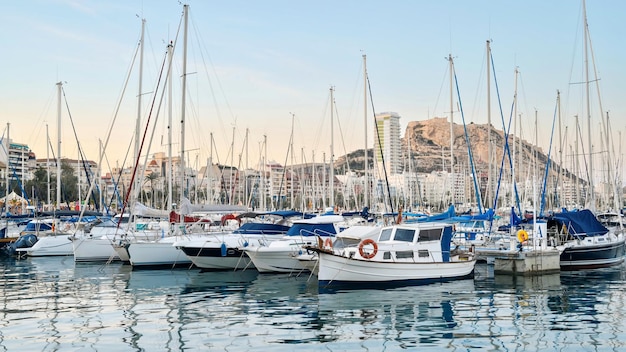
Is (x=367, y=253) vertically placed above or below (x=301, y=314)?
above

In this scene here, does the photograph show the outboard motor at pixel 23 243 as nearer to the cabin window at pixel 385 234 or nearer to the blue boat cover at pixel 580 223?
the cabin window at pixel 385 234

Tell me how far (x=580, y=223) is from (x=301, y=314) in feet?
67.3

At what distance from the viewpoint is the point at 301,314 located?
2073 cm

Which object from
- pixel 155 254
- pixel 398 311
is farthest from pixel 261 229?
pixel 398 311

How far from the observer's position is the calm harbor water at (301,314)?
1656 centimetres

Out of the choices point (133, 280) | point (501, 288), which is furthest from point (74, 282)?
point (501, 288)

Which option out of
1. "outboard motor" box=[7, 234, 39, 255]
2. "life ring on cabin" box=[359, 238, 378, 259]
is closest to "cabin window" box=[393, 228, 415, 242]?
"life ring on cabin" box=[359, 238, 378, 259]

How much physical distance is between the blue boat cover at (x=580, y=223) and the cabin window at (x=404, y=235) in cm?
1077

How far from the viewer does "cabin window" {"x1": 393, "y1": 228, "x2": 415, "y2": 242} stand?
28.2 metres

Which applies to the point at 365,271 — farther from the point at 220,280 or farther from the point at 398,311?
the point at 220,280

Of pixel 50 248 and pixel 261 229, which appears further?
pixel 50 248

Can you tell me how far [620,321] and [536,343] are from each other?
4.48m

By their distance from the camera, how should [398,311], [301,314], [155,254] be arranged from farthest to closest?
[155,254]
[398,311]
[301,314]

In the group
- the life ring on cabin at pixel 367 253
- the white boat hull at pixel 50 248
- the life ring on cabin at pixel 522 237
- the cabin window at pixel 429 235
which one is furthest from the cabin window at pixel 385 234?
the white boat hull at pixel 50 248
